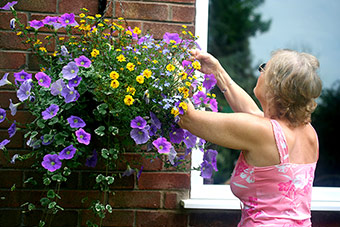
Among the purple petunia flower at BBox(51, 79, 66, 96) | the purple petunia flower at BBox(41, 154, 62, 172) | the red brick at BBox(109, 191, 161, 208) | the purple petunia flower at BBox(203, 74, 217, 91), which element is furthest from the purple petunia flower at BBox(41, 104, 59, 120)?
the red brick at BBox(109, 191, 161, 208)

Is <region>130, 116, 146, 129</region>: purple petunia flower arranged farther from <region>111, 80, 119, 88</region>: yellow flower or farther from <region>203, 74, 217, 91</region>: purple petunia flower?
<region>203, 74, 217, 91</region>: purple petunia flower

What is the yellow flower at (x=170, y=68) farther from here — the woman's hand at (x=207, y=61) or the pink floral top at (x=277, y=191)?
the pink floral top at (x=277, y=191)

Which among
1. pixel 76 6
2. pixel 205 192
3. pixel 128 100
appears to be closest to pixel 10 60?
pixel 76 6

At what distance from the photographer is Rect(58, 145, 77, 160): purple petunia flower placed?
4.73 ft

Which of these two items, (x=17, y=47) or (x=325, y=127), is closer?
(x=17, y=47)

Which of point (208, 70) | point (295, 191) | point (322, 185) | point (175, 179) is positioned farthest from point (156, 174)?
point (322, 185)

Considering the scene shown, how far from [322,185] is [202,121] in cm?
164

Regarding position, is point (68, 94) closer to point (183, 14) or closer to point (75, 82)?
point (75, 82)

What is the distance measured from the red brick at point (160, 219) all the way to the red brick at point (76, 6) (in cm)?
113

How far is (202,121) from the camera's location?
1475 millimetres

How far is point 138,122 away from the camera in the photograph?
1.44 m

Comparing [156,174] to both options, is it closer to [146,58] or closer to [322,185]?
[146,58]

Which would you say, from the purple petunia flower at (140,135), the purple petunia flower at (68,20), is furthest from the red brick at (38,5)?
the purple petunia flower at (140,135)

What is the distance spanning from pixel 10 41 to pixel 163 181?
1100mm
